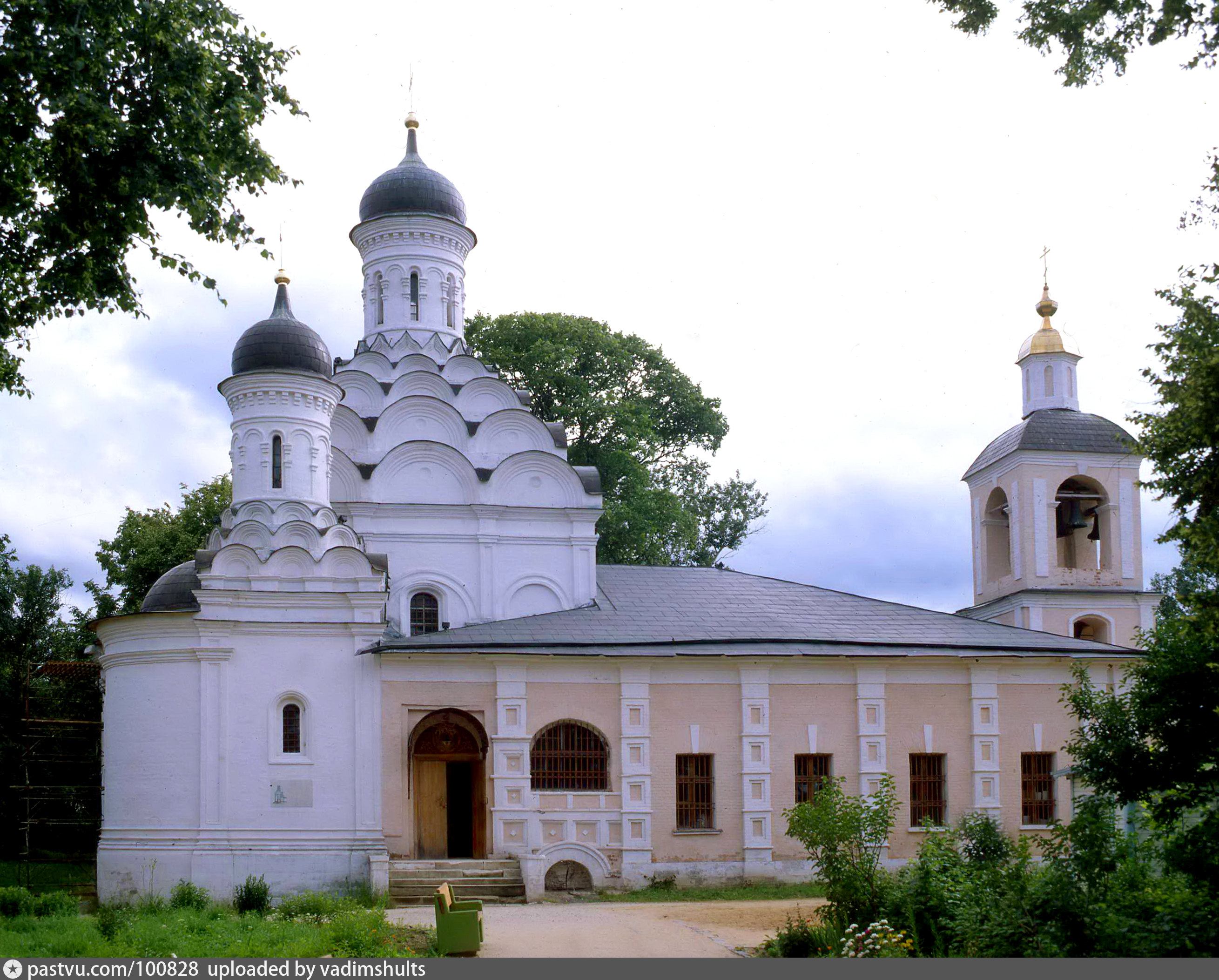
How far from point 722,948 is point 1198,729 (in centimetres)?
511

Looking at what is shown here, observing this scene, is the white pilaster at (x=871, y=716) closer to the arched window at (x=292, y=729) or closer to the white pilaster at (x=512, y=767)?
the white pilaster at (x=512, y=767)

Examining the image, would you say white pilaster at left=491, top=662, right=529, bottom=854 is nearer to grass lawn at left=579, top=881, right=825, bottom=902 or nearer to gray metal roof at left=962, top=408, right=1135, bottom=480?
grass lawn at left=579, top=881, right=825, bottom=902

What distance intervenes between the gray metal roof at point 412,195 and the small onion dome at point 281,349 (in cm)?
506

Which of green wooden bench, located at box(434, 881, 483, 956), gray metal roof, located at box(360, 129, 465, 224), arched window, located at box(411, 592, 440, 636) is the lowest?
green wooden bench, located at box(434, 881, 483, 956)

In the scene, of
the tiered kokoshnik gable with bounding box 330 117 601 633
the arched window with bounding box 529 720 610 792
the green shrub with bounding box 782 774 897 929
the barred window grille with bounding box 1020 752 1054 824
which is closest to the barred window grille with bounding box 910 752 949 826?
the barred window grille with bounding box 1020 752 1054 824

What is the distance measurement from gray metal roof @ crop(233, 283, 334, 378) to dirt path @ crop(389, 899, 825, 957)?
8409 mm

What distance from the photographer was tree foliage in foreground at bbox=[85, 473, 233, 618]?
30.7 meters

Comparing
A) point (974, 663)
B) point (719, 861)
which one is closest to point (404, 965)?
point (719, 861)

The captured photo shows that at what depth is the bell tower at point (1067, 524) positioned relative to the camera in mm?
25656

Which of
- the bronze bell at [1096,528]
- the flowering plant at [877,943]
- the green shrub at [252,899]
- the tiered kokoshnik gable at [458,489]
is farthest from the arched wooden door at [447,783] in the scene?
the bronze bell at [1096,528]

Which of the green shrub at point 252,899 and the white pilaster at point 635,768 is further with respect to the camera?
the white pilaster at point 635,768

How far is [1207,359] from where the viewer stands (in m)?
12.1

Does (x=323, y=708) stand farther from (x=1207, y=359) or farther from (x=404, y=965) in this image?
(x=1207, y=359)

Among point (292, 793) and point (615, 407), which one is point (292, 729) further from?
point (615, 407)
